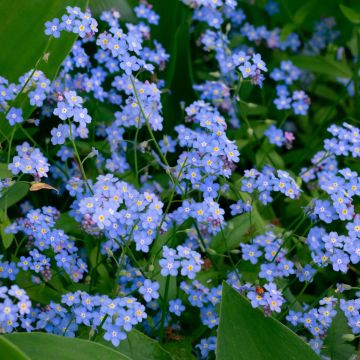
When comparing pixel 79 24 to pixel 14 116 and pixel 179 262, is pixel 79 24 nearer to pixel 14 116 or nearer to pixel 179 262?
pixel 14 116

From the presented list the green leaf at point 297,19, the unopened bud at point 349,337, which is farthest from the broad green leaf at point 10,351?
the green leaf at point 297,19

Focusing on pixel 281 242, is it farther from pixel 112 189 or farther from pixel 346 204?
pixel 112 189

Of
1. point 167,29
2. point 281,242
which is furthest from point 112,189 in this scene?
point 167,29

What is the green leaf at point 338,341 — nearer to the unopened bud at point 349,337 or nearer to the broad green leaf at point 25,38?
the unopened bud at point 349,337

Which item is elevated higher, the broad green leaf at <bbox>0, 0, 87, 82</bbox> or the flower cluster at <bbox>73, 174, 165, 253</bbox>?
the broad green leaf at <bbox>0, 0, 87, 82</bbox>

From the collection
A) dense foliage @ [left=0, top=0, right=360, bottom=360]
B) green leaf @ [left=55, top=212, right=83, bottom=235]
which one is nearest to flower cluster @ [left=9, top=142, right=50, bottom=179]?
dense foliage @ [left=0, top=0, right=360, bottom=360]

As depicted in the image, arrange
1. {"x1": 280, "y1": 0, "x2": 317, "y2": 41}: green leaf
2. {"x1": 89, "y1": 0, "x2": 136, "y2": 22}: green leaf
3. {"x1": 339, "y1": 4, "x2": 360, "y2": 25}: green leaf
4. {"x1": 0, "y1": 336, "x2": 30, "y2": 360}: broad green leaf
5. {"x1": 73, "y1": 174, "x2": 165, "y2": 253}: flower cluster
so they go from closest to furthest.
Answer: {"x1": 0, "y1": 336, "x2": 30, "y2": 360}: broad green leaf < {"x1": 73, "y1": 174, "x2": 165, "y2": 253}: flower cluster < {"x1": 89, "y1": 0, "x2": 136, "y2": 22}: green leaf < {"x1": 339, "y1": 4, "x2": 360, "y2": 25}: green leaf < {"x1": 280, "y1": 0, "x2": 317, "y2": 41}: green leaf

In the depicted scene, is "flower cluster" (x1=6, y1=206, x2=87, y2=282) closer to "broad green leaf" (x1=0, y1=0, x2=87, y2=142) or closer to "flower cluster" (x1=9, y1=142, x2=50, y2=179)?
"flower cluster" (x1=9, y1=142, x2=50, y2=179)
